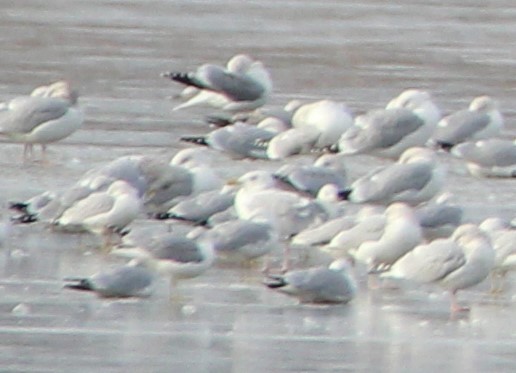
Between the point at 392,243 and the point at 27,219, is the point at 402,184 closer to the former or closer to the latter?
the point at 392,243

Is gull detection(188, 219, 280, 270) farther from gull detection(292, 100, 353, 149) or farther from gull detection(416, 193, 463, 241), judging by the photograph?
gull detection(292, 100, 353, 149)

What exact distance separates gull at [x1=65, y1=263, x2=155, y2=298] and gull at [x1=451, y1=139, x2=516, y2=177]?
4.45m

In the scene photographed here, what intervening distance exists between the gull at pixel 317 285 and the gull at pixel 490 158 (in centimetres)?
401

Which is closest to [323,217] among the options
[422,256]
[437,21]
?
[422,256]

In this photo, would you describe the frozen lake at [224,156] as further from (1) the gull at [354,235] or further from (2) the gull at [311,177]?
(2) the gull at [311,177]

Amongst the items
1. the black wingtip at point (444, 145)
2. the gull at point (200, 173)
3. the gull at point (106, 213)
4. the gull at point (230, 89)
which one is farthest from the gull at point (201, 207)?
the gull at point (230, 89)

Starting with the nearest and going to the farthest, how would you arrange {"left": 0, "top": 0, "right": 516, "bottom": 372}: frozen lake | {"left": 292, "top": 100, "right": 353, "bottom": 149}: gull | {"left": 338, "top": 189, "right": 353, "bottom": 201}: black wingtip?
{"left": 0, "top": 0, "right": 516, "bottom": 372}: frozen lake, {"left": 338, "top": 189, "right": 353, "bottom": 201}: black wingtip, {"left": 292, "top": 100, "right": 353, "bottom": 149}: gull

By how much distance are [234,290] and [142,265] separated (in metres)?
0.44

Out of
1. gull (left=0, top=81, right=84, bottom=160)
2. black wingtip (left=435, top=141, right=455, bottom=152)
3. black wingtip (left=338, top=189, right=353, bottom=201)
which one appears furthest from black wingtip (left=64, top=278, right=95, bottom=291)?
black wingtip (left=435, top=141, right=455, bottom=152)

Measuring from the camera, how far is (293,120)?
13609 mm

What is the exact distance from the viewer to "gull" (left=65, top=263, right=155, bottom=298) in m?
8.38

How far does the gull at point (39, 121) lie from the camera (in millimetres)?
12680

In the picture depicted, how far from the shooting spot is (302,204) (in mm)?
9992

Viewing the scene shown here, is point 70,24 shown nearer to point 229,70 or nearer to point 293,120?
point 229,70
